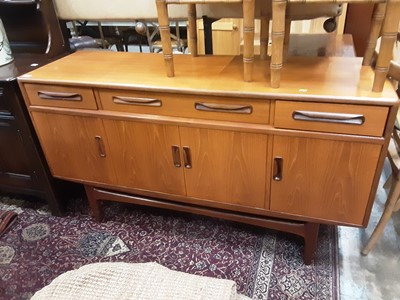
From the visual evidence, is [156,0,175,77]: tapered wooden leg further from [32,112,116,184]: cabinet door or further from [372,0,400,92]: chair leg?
[372,0,400,92]: chair leg

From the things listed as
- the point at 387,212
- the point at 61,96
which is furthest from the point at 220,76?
the point at 387,212

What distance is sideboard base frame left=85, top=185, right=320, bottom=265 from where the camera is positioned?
1.37 meters

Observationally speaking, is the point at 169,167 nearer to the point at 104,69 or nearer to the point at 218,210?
the point at 218,210

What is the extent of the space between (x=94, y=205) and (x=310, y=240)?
109cm

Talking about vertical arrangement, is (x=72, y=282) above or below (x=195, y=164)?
above

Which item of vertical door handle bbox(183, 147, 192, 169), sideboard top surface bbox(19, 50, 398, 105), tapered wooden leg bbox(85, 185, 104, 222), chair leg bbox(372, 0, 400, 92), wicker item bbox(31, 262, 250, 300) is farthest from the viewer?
tapered wooden leg bbox(85, 185, 104, 222)

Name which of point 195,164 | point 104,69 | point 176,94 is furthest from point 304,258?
point 104,69

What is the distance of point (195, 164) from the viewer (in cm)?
133

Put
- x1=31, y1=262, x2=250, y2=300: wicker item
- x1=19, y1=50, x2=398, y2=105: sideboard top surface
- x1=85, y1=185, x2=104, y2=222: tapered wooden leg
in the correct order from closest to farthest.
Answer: x1=31, y1=262, x2=250, y2=300: wicker item → x1=19, y1=50, x2=398, y2=105: sideboard top surface → x1=85, y1=185, x2=104, y2=222: tapered wooden leg

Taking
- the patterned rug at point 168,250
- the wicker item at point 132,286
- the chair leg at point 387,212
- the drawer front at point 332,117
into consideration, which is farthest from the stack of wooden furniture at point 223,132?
the wicker item at point 132,286

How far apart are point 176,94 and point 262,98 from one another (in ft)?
1.04

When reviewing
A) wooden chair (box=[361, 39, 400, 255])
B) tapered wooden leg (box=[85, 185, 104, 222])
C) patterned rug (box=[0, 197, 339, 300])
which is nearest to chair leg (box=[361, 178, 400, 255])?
wooden chair (box=[361, 39, 400, 255])

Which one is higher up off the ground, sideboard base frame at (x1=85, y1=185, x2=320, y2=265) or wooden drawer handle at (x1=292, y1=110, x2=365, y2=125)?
wooden drawer handle at (x1=292, y1=110, x2=365, y2=125)

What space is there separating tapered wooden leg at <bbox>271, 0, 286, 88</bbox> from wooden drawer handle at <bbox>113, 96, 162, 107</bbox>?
17.3 inches
